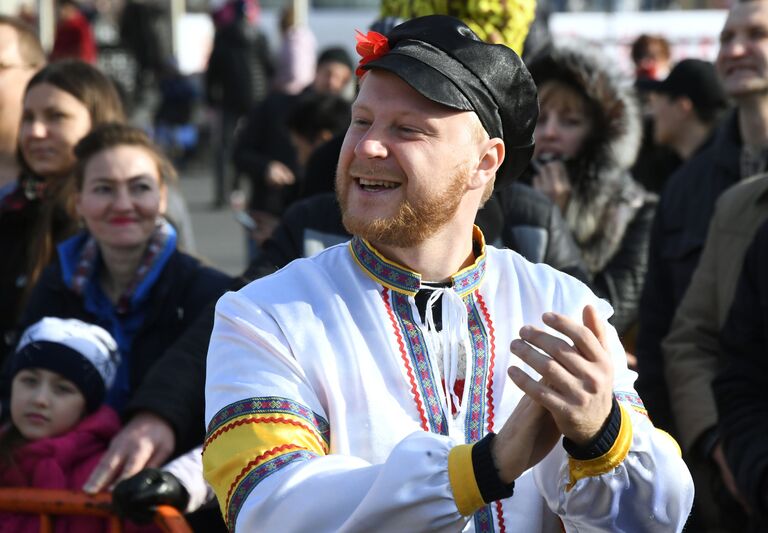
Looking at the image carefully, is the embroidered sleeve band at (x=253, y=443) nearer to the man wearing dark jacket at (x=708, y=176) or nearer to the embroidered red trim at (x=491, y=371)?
the embroidered red trim at (x=491, y=371)

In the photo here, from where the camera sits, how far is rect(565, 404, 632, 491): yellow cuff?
2.17m

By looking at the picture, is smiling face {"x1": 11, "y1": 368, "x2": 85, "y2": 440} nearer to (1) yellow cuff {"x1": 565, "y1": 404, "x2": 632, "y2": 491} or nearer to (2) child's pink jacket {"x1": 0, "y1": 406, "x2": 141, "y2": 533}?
(2) child's pink jacket {"x1": 0, "y1": 406, "x2": 141, "y2": 533}

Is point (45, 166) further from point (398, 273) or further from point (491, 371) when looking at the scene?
point (491, 371)

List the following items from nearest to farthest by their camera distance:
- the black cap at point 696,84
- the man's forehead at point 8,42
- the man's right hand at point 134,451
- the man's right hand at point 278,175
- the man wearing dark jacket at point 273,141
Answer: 1. the man's right hand at point 134,451
2. the man's forehead at point 8,42
3. the black cap at point 696,84
4. the man's right hand at point 278,175
5. the man wearing dark jacket at point 273,141

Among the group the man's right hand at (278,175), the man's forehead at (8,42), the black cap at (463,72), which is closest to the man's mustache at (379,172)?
the black cap at (463,72)

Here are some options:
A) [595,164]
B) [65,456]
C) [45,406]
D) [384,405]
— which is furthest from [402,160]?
[595,164]

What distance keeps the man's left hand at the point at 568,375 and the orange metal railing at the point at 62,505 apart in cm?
146

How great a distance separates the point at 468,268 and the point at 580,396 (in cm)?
50

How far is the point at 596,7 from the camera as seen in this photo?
16375 mm

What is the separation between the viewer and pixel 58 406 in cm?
378

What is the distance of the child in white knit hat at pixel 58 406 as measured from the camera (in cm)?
364

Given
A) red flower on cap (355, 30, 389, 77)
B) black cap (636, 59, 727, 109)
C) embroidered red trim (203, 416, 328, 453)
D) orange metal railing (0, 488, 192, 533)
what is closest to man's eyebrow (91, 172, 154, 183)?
orange metal railing (0, 488, 192, 533)

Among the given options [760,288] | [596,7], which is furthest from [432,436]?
[596,7]

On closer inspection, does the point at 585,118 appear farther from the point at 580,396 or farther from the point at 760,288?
the point at 580,396
